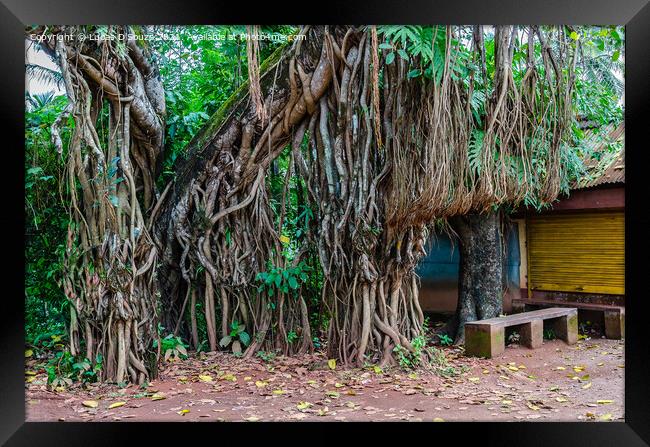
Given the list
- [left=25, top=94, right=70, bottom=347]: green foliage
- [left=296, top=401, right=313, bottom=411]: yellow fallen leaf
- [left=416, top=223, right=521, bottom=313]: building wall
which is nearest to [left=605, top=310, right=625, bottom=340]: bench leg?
[left=416, top=223, right=521, bottom=313]: building wall

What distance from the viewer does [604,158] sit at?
16.4 feet

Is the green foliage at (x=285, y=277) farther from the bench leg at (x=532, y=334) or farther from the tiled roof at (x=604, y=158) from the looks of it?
the tiled roof at (x=604, y=158)

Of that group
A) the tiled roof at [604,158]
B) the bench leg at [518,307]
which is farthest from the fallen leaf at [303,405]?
the tiled roof at [604,158]

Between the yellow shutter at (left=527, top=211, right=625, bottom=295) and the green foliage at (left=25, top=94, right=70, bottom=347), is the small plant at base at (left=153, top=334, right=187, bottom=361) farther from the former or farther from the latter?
the yellow shutter at (left=527, top=211, right=625, bottom=295)

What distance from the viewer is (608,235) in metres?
5.04

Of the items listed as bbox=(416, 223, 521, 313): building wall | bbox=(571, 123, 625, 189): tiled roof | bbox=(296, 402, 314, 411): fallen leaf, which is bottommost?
bbox=(296, 402, 314, 411): fallen leaf

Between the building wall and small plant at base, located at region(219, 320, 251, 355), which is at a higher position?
the building wall

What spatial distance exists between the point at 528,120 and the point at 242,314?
2783mm

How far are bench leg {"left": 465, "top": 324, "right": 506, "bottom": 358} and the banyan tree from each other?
1.80 feet

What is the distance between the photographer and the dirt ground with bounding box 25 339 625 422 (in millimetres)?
3182

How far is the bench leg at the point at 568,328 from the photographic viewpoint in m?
4.92
